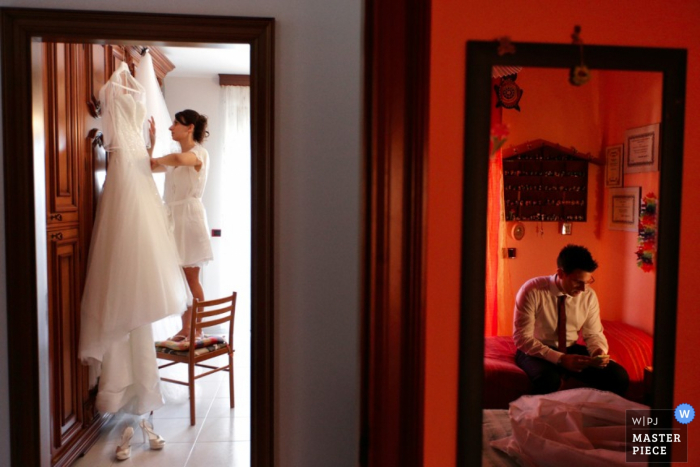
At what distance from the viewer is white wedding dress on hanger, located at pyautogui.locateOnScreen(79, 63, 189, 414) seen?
100.0 inches

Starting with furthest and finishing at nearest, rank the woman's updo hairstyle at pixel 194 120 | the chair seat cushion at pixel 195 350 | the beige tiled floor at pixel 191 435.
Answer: the woman's updo hairstyle at pixel 194 120, the chair seat cushion at pixel 195 350, the beige tiled floor at pixel 191 435

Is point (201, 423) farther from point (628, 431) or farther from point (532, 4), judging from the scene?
point (532, 4)

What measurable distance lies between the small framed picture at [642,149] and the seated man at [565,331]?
21 centimetres

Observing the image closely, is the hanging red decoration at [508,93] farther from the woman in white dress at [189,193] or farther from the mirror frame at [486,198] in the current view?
the woman in white dress at [189,193]

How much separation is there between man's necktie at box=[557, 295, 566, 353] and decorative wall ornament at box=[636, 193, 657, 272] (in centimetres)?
18

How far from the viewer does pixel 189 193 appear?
3621 mm

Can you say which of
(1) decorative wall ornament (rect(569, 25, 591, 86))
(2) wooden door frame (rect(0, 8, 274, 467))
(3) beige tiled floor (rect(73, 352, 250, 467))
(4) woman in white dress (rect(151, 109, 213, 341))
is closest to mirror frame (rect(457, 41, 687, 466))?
(1) decorative wall ornament (rect(569, 25, 591, 86))

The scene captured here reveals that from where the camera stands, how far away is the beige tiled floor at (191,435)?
8.68 ft

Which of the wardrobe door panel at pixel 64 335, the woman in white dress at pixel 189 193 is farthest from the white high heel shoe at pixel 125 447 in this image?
the woman in white dress at pixel 189 193

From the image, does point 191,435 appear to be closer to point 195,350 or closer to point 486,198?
point 195,350

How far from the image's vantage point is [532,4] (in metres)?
1.06

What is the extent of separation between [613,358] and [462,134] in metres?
0.61

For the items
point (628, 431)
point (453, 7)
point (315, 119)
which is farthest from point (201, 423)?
point (453, 7)

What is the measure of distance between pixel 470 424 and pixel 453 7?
2.91 ft
